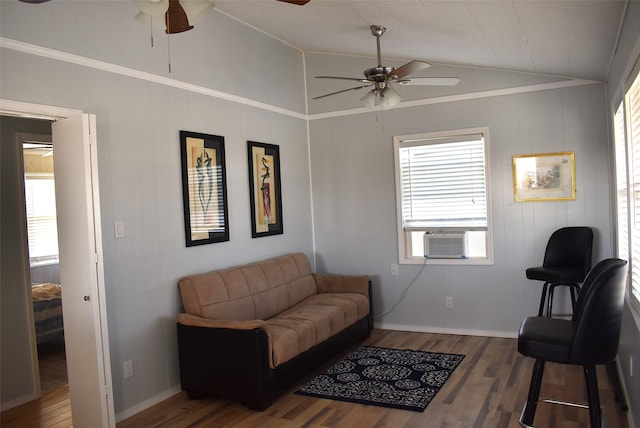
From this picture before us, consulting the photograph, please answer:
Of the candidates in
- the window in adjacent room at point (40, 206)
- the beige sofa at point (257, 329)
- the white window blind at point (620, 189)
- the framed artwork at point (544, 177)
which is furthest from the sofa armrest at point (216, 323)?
the window in adjacent room at point (40, 206)

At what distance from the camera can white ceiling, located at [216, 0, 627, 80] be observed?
284cm

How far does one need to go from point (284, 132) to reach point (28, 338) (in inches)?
122

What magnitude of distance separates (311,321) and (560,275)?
2149mm

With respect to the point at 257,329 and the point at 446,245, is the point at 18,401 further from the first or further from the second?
the point at 446,245

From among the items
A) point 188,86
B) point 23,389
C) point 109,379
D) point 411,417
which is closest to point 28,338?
point 23,389

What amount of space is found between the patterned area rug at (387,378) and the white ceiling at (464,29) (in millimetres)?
2582

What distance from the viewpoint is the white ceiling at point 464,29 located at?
284cm

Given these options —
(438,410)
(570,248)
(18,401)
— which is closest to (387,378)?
(438,410)

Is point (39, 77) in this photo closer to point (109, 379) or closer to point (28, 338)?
point (109, 379)

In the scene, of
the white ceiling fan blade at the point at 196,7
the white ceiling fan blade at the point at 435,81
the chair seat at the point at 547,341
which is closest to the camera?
the white ceiling fan blade at the point at 196,7

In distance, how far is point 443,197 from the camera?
17.6 ft

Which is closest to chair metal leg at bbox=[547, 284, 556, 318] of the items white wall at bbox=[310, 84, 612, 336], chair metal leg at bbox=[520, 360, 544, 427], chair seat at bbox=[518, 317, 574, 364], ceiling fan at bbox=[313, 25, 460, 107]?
white wall at bbox=[310, 84, 612, 336]

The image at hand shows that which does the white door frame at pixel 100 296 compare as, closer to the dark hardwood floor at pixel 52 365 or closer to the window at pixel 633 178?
the dark hardwood floor at pixel 52 365

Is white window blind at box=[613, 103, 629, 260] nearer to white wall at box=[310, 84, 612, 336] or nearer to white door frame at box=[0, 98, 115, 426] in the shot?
white wall at box=[310, 84, 612, 336]
